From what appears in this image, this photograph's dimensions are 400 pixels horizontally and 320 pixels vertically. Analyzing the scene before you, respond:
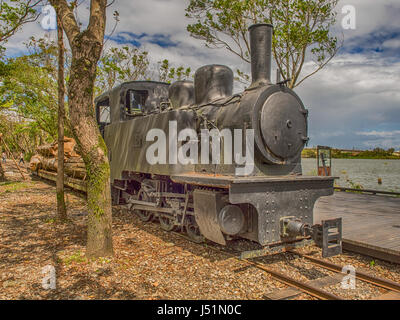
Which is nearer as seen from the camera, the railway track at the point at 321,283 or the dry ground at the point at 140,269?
the railway track at the point at 321,283

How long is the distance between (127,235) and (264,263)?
2.78m

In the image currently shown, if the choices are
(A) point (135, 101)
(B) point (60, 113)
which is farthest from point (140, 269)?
(A) point (135, 101)

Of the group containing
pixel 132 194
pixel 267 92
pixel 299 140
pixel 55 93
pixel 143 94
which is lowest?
pixel 132 194

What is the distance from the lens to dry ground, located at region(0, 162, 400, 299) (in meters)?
3.61

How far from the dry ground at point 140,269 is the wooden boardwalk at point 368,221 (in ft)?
0.60

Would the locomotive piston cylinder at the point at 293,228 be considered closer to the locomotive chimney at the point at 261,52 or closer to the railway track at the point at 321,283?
the railway track at the point at 321,283

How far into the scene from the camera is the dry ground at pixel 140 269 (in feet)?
11.8

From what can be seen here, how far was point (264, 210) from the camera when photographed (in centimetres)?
425

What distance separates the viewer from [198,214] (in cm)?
475

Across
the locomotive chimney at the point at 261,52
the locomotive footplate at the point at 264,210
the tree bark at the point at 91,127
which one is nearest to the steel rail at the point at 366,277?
the locomotive footplate at the point at 264,210

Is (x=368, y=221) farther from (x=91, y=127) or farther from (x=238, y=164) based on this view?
(x=91, y=127)

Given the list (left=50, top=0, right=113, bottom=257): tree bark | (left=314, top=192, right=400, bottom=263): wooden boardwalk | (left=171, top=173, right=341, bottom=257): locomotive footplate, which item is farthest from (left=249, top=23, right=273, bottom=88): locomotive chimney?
(left=314, top=192, right=400, bottom=263): wooden boardwalk
